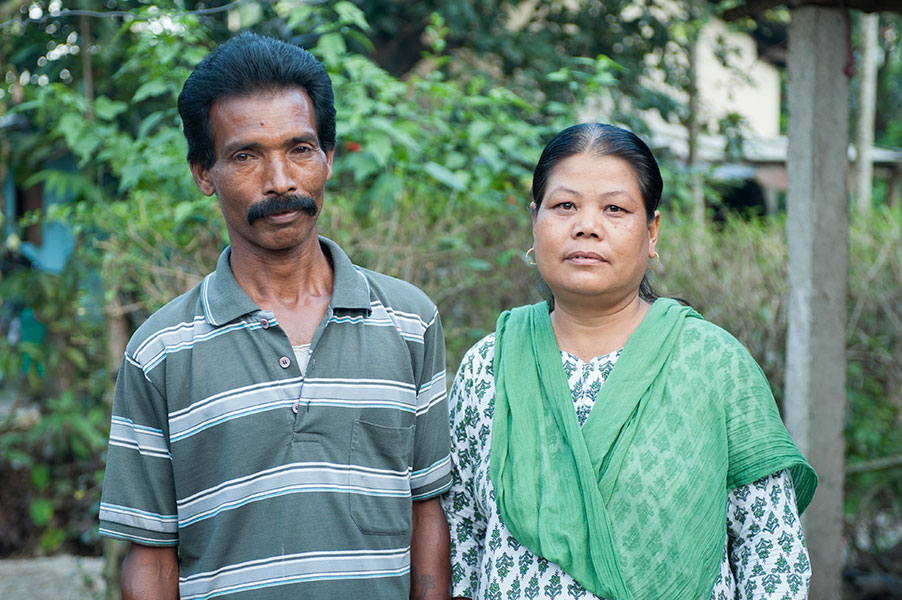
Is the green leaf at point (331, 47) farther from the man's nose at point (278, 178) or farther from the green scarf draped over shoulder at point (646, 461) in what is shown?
the green scarf draped over shoulder at point (646, 461)

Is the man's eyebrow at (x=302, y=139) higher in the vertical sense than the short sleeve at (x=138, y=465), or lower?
higher

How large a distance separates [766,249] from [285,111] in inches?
143

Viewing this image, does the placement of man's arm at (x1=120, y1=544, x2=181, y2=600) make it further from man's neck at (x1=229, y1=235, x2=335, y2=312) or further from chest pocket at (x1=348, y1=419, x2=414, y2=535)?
man's neck at (x1=229, y1=235, x2=335, y2=312)

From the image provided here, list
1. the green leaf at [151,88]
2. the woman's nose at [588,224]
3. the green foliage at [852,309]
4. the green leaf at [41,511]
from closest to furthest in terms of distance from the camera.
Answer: the woman's nose at [588,224] → the green leaf at [151,88] → the green foliage at [852,309] → the green leaf at [41,511]

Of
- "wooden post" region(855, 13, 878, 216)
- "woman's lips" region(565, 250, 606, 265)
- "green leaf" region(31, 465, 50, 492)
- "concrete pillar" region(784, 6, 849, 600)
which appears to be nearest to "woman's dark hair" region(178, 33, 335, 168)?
"woman's lips" region(565, 250, 606, 265)

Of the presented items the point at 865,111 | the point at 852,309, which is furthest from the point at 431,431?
the point at 865,111

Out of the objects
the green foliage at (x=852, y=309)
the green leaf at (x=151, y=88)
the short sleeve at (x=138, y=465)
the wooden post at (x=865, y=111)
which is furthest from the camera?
the wooden post at (x=865, y=111)

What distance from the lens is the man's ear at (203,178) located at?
1.94m

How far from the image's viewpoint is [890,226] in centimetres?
490

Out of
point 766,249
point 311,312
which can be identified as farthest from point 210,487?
point 766,249

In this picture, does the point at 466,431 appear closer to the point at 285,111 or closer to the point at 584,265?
the point at 584,265

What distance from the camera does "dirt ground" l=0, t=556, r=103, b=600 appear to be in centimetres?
460

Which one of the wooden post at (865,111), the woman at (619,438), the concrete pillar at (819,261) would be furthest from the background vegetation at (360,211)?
the wooden post at (865,111)

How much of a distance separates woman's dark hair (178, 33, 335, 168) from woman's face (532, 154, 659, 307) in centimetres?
57
